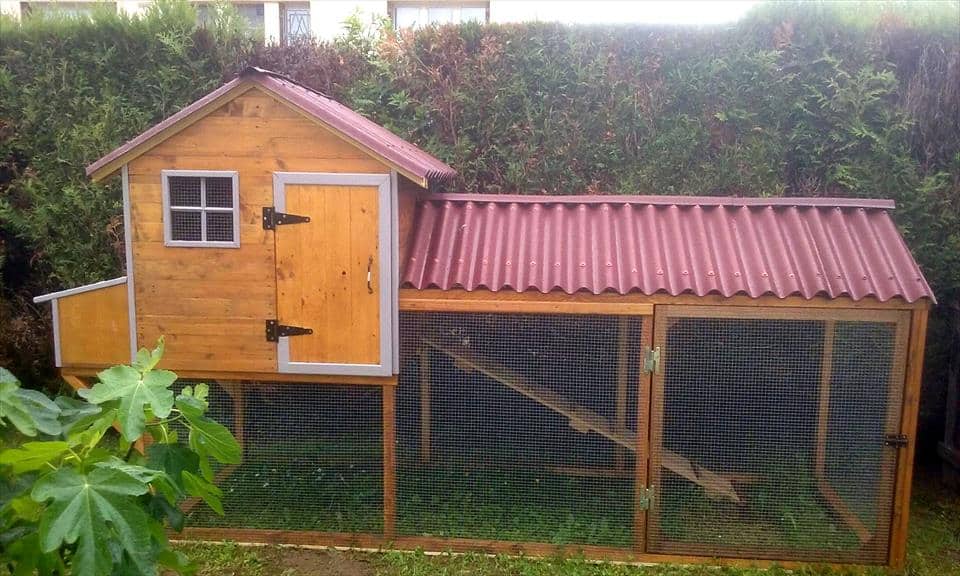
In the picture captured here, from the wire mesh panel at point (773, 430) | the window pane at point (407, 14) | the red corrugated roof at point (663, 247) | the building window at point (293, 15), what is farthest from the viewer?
the building window at point (293, 15)

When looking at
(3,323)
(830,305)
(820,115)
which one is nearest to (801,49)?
(820,115)

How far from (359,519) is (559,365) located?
163 centimetres

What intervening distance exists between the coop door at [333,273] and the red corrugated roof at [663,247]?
0.96ft

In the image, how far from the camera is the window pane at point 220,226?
4.29 metres

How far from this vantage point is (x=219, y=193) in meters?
4.28

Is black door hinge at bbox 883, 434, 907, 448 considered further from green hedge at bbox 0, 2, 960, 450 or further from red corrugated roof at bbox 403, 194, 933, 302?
green hedge at bbox 0, 2, 960, 450

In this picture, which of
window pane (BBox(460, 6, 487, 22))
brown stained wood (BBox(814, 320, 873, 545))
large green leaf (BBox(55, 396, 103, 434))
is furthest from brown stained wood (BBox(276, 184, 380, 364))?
window pane (BBox(460, 6, 487, 22))

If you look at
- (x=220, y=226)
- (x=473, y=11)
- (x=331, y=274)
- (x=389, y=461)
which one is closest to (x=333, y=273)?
(x=331, y=274)

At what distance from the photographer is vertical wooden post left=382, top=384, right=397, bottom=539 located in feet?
14.6

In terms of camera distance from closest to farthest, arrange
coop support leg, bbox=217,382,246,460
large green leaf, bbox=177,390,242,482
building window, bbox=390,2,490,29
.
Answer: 1. large green leaf, bbox=177,390,242,482
2. coop support leg, bbox=217,382,246,460
3. building window, bbox=390,2,490,29

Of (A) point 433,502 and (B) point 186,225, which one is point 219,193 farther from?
(A) point 433,502

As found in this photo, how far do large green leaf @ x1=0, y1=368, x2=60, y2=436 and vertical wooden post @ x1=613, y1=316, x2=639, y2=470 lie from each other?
9.99ft

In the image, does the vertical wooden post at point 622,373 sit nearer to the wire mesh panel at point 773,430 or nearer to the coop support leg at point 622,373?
the coop support leg at point 622,373

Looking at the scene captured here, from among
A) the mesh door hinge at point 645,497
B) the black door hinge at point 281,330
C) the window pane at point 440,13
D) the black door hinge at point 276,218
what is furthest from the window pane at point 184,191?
the window pane at point 440,13
